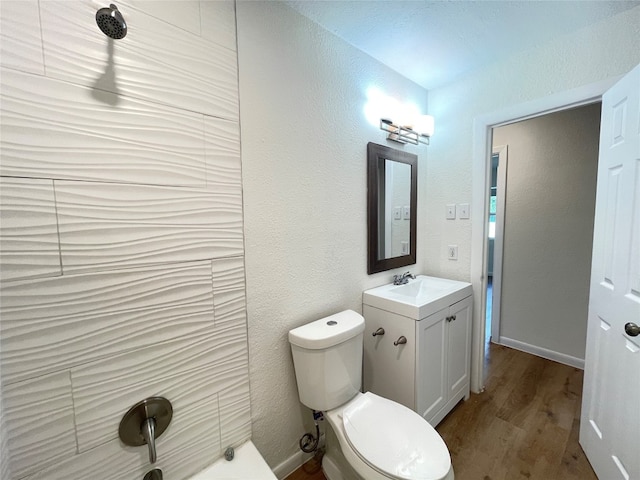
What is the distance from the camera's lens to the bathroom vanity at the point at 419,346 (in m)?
1.46

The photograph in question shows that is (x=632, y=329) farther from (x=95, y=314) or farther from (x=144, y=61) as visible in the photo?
(x=144, y=61)

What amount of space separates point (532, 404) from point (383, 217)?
1.63 metres

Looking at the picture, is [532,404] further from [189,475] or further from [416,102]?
[416,102]

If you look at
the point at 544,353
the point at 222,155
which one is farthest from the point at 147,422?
the point at 544,353

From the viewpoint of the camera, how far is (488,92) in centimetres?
182

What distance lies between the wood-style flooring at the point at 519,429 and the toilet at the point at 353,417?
460 mm

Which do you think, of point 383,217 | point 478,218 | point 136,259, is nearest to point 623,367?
point 478,218

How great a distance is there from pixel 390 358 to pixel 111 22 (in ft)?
5.97

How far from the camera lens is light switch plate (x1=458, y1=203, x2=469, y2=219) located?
6.38 ft

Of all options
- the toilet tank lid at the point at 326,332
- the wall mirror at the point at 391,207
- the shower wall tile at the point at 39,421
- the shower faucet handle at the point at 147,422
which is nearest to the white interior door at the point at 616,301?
the wall mirror at the point at 391,207

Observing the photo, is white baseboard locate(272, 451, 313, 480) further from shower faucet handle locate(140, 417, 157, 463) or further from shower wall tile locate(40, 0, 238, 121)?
shower wall tile locate(40, 0, 238, 121)

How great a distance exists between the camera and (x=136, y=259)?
0.92 meters

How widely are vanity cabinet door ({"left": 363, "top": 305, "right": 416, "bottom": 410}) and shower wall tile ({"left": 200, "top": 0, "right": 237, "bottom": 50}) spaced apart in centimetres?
152

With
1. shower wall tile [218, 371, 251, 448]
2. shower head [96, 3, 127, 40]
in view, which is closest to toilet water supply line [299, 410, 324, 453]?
shower wall tile [218, 371, 251, 448]
